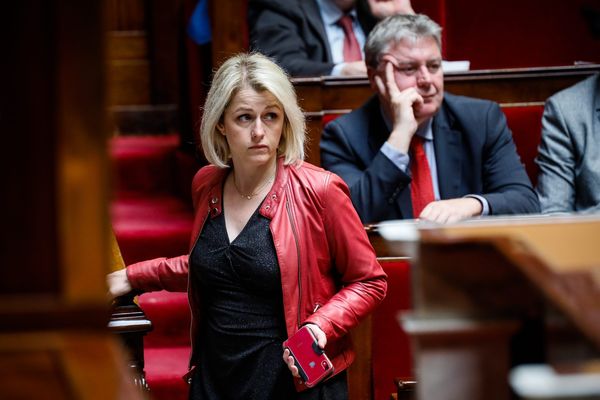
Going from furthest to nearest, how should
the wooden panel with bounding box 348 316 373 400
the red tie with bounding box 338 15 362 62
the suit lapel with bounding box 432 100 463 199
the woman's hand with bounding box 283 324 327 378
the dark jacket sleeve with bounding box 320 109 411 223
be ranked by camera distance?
the red tie with bounding box 338 15 362 62
the suit lapel with bounding box 432 100 463 199
the dark jacket sleeve with bounding box 320 109 411 223
the wooden panel with bounding box 348 316 373 400
the woman's hand with bounding box 283 324 327 378

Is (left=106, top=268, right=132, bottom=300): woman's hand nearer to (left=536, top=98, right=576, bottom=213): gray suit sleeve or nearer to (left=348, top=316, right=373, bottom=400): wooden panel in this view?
(left=348, top=316, right=373, bottom=400): wooden panel

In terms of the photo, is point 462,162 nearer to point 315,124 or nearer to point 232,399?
point 315,124

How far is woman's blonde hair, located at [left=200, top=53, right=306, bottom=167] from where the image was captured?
4.60 feet

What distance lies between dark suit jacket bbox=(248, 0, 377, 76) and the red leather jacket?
860 mm

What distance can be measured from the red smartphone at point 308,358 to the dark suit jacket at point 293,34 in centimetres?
105

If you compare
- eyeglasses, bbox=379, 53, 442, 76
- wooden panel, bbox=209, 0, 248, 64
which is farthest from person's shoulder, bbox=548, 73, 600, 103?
wooden panel, bbox=209, 0, 248, 64

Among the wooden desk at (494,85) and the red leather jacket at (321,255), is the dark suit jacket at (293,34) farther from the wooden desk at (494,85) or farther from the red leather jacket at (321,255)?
the red leather jacket at (321,255)

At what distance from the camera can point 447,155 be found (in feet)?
6.02

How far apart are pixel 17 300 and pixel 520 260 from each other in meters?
0.29

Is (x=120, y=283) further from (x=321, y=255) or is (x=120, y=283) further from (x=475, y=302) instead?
(x=475, y=302)

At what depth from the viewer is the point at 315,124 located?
2041 millimetres

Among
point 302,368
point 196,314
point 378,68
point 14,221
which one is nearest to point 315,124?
point 378,68

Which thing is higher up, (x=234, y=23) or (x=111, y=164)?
(x=234, y=23)

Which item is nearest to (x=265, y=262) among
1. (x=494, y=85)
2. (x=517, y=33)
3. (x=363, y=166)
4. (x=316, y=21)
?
(x=363, y=166)
